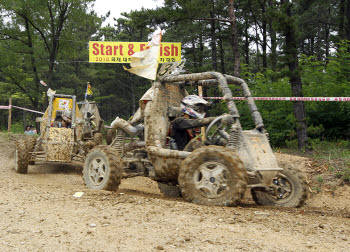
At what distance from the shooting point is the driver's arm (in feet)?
15.5

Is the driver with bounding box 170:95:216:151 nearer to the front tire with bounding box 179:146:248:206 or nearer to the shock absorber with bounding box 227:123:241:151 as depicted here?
the shock absorber with bounding box 227:123:241:151

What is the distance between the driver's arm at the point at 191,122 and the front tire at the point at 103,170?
1.07 metres

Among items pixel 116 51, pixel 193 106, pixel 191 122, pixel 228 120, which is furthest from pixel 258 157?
pixel 116 51

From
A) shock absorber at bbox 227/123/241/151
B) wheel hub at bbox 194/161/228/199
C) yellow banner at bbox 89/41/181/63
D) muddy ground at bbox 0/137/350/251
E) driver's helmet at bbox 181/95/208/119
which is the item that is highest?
yellow banner at bbox 89/41/181/63

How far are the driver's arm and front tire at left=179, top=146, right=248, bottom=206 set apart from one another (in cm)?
85

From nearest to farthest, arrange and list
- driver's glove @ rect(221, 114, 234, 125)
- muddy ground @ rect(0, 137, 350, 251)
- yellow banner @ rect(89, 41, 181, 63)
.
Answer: muddy ground @ rect(0, 137, 350, 251), driver's glove @ rect(221, 114, 234, 125), yellow banner @ rect(89, 41, 181, 63)

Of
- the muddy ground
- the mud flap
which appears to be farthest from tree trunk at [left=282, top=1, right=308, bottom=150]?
the muddy ground

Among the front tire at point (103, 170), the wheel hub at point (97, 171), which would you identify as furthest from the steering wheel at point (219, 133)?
the wheel hub at point (97, 171)

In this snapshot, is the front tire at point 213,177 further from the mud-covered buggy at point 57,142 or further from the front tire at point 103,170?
the mud-covered buggy at point 57,142

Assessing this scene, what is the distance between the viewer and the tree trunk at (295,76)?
27.3 ft

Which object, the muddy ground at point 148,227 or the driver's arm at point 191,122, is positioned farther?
the driver's arm at point 191,122

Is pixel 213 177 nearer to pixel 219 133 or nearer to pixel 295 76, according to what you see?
pixel 219 133

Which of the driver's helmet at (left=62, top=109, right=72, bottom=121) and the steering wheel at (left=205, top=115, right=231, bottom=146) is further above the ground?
the driver's helmet at (left=62, top=109, right=72, bottom=121)

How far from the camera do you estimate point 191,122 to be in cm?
491
